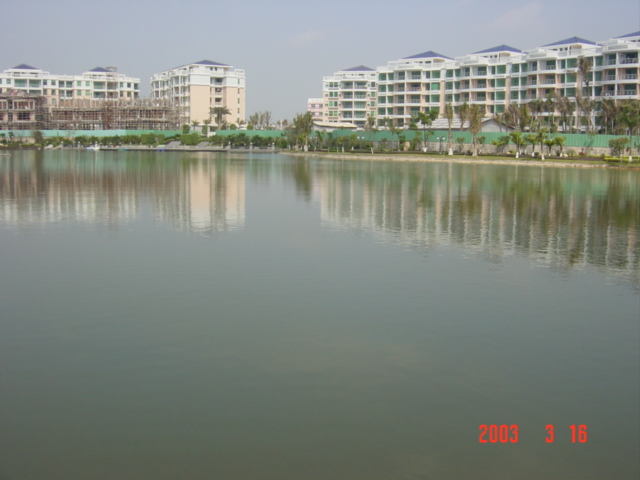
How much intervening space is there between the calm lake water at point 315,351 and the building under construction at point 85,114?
91025 mm

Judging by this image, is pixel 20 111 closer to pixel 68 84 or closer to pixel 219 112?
pixel 68 84

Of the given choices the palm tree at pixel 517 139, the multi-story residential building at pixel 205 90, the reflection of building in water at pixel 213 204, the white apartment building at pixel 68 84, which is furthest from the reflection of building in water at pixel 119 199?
the white apartment building at pixel 68 84

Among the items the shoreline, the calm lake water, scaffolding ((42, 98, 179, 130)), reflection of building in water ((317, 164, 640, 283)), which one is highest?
scaffolding ((42, 98, 179, 130))

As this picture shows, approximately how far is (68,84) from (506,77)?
72067mm

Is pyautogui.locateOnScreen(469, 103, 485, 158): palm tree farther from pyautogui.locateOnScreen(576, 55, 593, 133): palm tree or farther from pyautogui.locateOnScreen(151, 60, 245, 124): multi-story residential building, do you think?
pyautogui.locateOnScreen(151, 60, 245, 124): multi-story residential building

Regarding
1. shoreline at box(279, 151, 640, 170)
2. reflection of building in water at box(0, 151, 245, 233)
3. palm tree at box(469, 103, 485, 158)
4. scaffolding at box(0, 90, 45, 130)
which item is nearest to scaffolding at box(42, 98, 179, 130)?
scaffolding at box(0, 90, 45, 130)

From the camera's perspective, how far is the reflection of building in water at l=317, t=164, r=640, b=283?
16250 millimetres

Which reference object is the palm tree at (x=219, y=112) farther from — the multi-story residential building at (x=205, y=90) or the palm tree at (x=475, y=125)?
the palm tree at (x=475, y=125)

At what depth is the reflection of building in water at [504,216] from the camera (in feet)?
53.3

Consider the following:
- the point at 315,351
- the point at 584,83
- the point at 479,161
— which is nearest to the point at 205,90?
the point at 584,83

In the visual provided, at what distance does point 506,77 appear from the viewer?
272 feet

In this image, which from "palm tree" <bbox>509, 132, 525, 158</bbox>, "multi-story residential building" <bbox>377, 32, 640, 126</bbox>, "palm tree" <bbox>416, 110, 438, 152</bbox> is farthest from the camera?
"palm tree" <bbox>416, 110, 438, 152</bbox>

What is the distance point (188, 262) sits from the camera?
1409 cm

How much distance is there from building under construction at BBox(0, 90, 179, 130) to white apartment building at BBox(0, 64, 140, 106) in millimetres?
2977
